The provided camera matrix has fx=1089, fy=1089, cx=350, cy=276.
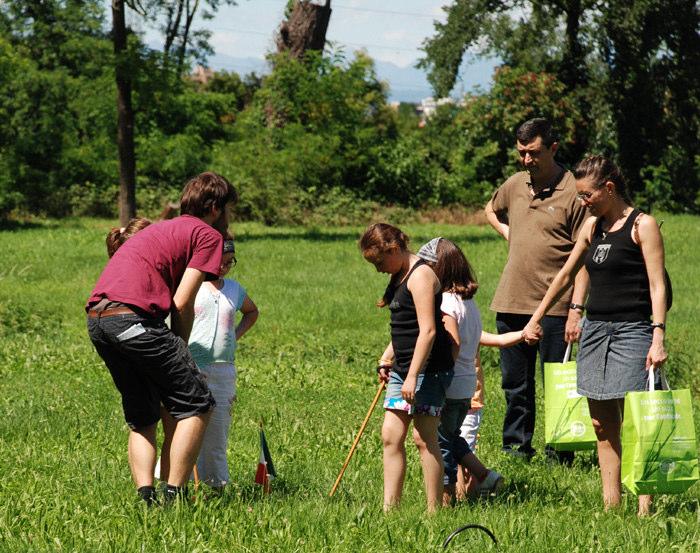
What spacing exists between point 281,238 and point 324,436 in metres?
17.7

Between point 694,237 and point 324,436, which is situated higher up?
point 694,237

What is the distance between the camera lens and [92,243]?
2336cm

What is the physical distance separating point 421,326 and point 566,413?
1.35m

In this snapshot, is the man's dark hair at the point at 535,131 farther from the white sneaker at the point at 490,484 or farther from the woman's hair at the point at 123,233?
the woman's hair at the point at 123,233

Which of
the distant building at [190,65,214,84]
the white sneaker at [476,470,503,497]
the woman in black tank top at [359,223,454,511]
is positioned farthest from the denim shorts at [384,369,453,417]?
the distant building at [190,65,214,84]

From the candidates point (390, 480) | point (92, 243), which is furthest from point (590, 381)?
point (92, 243)

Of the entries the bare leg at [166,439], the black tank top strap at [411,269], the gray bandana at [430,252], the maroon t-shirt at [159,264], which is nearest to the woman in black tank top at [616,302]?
the gray bandana at [430,252]

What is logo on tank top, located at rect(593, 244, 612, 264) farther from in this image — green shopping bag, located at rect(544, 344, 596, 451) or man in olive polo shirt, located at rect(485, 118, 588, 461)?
man in olive polo shirt, located at rect(485, 118, 588, 461)

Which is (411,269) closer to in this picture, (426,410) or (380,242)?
(380,242)

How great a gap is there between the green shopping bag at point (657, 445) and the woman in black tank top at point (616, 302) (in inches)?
10.8

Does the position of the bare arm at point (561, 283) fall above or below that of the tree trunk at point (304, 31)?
below

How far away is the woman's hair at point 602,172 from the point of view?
5.68 meters

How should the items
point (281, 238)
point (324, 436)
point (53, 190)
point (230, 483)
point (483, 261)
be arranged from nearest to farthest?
point (230, 483)
point (324, 436)
point (483, 261)
point (281, 238)
point (53, 190)

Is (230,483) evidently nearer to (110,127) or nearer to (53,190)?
(53,190)
